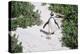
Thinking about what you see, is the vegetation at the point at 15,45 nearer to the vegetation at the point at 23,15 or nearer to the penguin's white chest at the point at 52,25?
the vegetation at the point at 23,15

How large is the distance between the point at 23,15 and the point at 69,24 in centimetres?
71

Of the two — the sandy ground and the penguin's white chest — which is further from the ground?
the penguin's white chest

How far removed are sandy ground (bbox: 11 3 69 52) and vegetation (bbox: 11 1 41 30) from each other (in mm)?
58

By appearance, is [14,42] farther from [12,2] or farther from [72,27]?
[72,27]

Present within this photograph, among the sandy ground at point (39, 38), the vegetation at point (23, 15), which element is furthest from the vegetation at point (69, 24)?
the vegetation at point (23, 15)

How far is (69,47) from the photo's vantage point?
7.89ft

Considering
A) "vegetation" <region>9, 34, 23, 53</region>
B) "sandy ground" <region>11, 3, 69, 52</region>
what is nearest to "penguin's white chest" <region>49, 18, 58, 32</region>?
"sandy ground" <region>11, 3, 69, 52</region>

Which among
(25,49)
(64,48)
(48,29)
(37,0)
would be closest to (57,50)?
(64,48)

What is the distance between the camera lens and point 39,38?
2.22 m

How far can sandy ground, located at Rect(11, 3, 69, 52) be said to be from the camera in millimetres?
2143

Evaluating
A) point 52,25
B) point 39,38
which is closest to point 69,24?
point 52,25

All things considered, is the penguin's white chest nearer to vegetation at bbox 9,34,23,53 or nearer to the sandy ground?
the sandy ground

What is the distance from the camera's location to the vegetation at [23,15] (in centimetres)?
209

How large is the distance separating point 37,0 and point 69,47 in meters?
0.83
